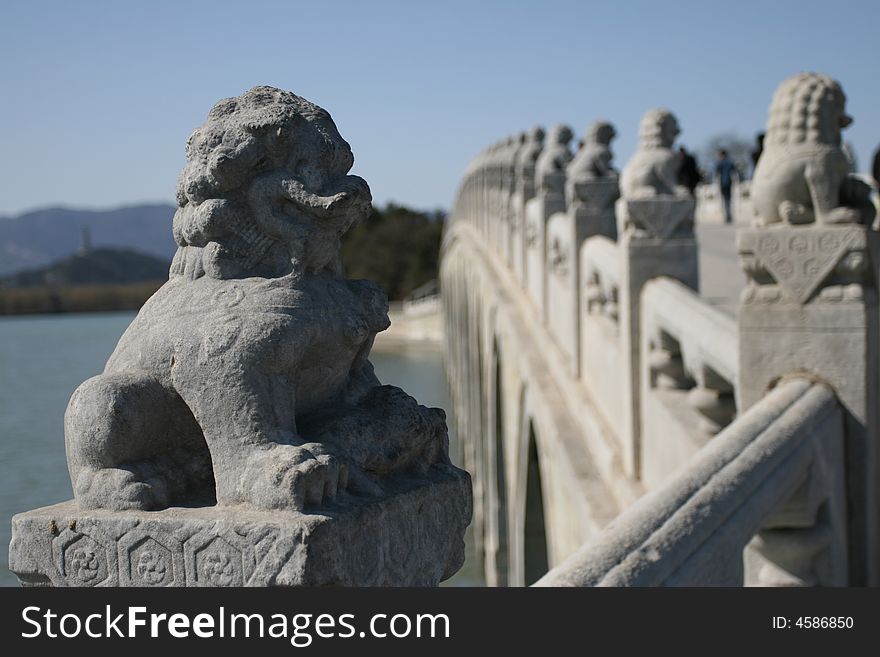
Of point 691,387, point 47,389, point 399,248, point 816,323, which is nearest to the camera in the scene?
point 816,323

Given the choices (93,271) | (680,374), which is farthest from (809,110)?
(93,271)

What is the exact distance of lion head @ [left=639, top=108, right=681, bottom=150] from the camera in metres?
8.44

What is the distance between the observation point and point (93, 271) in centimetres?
11819

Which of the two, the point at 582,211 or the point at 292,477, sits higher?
the point at 582,211

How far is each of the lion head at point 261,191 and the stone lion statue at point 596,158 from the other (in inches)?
328

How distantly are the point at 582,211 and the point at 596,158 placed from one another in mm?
760

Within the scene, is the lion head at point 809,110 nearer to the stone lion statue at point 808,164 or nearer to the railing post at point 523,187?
the stone lion statue at point 808,164

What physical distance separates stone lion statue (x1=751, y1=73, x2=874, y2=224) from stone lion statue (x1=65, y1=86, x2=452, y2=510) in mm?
3402

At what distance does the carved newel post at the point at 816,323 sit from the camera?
17.5 feet

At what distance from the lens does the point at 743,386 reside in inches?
216

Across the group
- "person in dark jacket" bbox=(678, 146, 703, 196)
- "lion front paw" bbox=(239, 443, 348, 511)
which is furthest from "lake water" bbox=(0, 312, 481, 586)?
"lion front paw" bbox=(239, 443, 348, 511)

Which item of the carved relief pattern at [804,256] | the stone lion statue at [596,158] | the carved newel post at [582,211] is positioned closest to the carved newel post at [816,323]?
the carved relief pattern at [804,256]

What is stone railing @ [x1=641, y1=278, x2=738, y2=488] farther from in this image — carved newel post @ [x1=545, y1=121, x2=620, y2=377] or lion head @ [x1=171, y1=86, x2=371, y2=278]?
lion head @ [x1=171, y1=86, x2=371, y2=278]

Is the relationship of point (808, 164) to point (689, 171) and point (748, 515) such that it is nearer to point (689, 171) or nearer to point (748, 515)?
point (748, 515)
